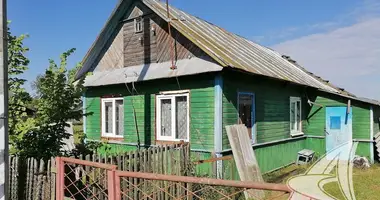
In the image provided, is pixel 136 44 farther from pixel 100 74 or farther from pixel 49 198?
pixel 49 198

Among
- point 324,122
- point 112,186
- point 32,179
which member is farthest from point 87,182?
point 324,122

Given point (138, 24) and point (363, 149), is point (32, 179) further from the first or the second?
point (363, 149)

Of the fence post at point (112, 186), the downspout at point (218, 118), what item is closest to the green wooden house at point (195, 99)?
the downspout at point (218, 118)

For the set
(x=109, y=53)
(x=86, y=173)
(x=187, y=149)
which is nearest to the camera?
(x=86, y=173)

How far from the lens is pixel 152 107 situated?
9875 millimetres

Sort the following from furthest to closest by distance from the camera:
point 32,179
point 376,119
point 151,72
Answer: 1. point 376,119
2. point 151,72
3. point 32,179

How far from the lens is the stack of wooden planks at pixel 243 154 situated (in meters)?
8.05

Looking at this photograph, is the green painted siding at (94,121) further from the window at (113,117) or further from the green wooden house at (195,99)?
the window at (113,117)

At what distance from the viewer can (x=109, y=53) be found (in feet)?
38.3

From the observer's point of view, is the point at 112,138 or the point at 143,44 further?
the point at 112,138

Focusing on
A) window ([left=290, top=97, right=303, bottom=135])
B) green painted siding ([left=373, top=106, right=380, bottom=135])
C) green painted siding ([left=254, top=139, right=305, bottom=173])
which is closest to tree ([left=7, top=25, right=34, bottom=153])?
green painted siding ([left=254, top=139, right=305, bottom=173])

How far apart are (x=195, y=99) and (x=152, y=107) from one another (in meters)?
1.66

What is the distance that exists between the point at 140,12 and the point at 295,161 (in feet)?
27.1

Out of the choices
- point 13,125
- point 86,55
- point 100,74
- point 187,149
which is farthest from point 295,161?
point 13,125
